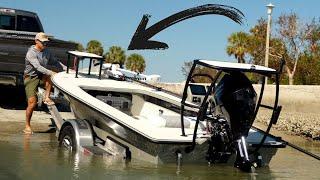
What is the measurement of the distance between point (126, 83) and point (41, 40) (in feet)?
5.38

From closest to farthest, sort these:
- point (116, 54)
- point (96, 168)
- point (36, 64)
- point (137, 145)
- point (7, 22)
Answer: point (96, 168)
point (137, 145)
point (36, 64)
point (7, 22)
point (116, 54)

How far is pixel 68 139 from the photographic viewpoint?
8328mm

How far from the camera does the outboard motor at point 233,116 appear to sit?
22.7 ft

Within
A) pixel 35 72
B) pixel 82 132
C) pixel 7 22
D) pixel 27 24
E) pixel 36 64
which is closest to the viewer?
pixel 82 132

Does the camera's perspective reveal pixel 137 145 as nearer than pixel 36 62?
Yes

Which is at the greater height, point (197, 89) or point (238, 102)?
point (238, 102)

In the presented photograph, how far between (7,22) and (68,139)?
772cm

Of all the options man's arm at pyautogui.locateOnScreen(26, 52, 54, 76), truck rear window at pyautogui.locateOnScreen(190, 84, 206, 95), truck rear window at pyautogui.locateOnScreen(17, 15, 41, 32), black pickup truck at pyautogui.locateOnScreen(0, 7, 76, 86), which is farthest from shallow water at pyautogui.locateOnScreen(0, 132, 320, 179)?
truck rear window at pyautogui.locateOnScreen(17, 15, 41, 32)

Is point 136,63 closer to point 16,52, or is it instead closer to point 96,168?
point 16,52

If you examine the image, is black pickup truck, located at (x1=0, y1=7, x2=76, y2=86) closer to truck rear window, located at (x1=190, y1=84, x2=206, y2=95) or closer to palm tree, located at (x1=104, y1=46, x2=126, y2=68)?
truck rear window, located at (x1=190, y1=84, x2=206, y2=95)

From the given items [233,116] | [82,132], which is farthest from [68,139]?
[233,116]

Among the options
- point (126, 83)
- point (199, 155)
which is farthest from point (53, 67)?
point (199, 155)

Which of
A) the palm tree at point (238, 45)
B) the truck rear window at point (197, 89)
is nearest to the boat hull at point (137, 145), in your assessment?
the truck rear window at point (197, 89)

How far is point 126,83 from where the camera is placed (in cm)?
998
